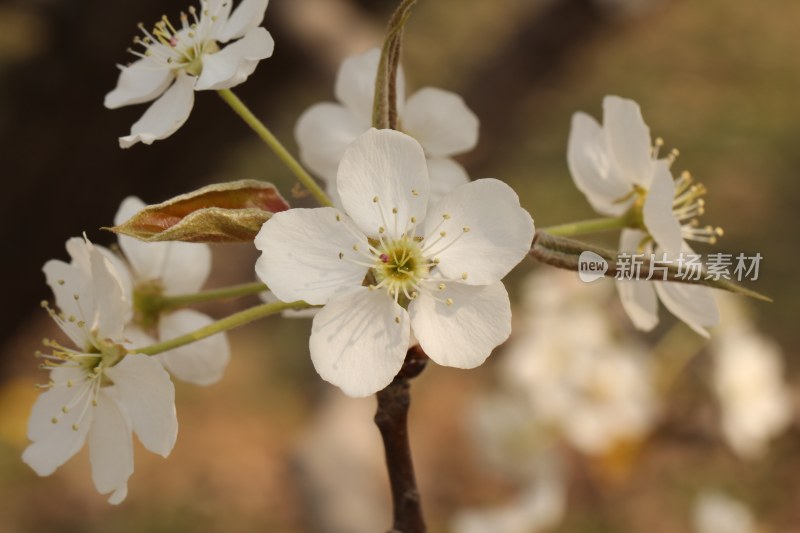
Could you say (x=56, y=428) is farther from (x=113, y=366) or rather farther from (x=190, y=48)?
(x=190, y=48)

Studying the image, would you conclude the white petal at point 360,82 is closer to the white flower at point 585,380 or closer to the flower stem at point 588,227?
the flower stem at point 588,227

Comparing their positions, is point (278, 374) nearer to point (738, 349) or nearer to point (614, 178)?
point (738, 349)

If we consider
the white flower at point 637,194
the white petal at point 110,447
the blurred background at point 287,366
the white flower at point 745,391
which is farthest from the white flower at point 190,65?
the white flower at point 745,391

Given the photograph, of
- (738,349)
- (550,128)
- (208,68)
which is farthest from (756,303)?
(208,68)

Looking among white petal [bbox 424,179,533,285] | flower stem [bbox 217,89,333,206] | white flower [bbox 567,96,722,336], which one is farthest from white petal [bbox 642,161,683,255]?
flower stem [bbox 217,89,333,206]

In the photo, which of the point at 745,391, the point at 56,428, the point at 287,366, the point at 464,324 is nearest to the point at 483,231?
the point at 464,324

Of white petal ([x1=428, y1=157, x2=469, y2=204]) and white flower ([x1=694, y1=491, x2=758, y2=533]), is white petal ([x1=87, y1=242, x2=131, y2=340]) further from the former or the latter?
white flower ([x1=694, y1=491, x2=758, y2=533])

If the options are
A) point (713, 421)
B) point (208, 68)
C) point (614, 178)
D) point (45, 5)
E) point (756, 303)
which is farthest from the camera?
point (756, 303)
